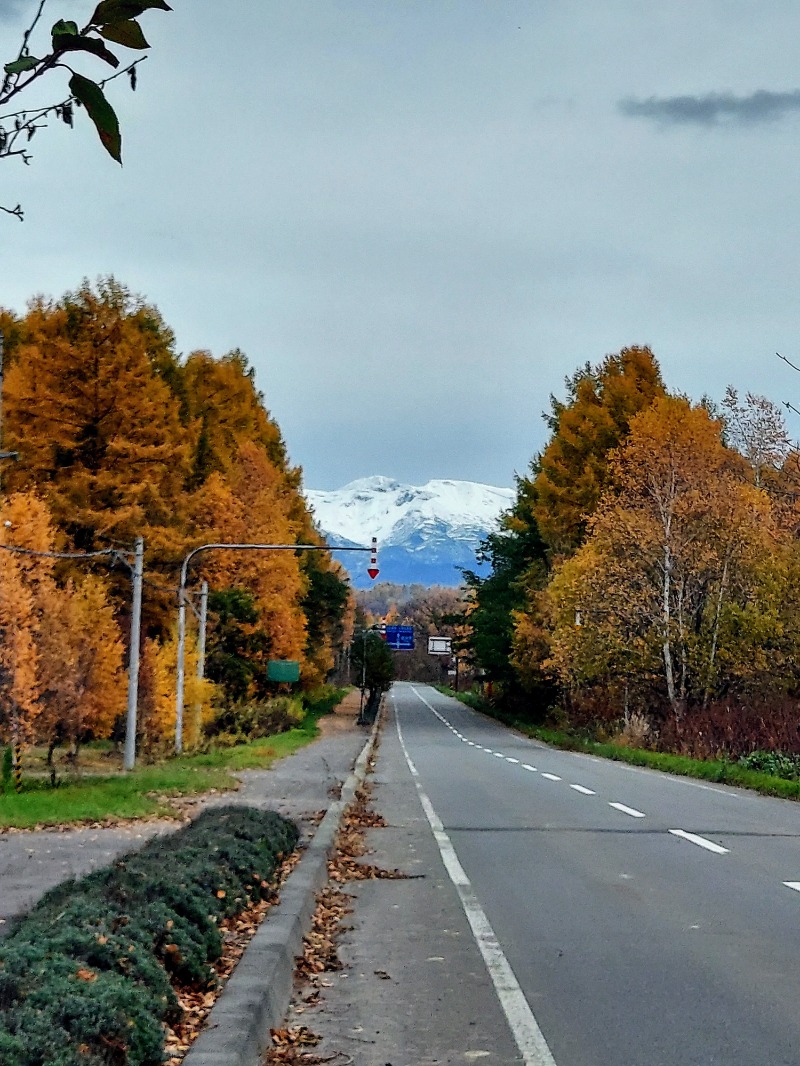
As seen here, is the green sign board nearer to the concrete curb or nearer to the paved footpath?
the paved footpath

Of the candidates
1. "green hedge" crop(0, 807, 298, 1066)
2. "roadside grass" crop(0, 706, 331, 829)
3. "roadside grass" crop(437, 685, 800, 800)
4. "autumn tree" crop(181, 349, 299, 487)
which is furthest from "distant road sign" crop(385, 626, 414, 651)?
"green hedge" crop(0, 807, 298, 1066)

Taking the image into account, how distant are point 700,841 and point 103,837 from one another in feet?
23.1

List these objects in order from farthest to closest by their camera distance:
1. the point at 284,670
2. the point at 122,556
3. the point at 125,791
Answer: the point at 284,670, the point at 122,556, the point at 125,791

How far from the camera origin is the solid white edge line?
5.45 m

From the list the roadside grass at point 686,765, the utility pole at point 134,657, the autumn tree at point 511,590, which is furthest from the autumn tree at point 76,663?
the autumn tree at point 511,590

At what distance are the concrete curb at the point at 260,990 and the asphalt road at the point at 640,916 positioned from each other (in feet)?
3.90

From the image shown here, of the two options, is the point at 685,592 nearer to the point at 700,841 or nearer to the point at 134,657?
the point at 134,657

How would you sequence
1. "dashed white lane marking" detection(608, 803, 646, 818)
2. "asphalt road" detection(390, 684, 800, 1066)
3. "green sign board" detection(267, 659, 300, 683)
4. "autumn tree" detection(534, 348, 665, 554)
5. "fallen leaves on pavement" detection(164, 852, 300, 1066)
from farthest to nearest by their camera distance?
"autumn tree" detection(534, 348, 665, 554), "green sign board" detection(267, 659, 300, 683), "dashed white lane marking" detection(608, 803, 646, 818), "asphalt road" detection(390, 684, 800, 1066), "fallen leaves on pavement" detection(164, 852, 300, 1066)

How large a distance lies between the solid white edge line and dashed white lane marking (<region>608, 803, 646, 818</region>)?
16.3ft

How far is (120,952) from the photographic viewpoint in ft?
17.1

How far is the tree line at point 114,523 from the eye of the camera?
91.6 feet

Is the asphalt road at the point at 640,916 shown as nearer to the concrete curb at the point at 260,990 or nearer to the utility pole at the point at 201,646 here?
the concrete curb at the point at 260,990

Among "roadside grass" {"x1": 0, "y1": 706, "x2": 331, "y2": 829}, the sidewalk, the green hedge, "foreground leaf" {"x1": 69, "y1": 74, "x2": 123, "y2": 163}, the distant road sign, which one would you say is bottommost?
"roadside grass" {"x1": 0, "y1": 706, "x2": 331, "y2": 829}

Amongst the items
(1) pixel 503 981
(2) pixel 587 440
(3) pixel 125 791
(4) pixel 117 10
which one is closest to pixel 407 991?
(1) pixel 503 981
